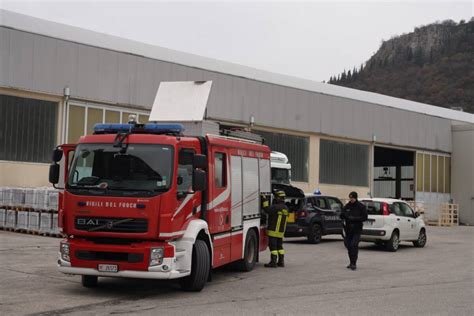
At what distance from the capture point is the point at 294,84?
39469 mm

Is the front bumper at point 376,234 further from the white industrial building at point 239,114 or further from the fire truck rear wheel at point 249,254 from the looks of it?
the fire truck rear wheel at point 249,254

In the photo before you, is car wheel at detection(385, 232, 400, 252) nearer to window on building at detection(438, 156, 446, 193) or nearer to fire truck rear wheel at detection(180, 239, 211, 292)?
fire truck rear wheel at detection(180, 239, 211, 292)

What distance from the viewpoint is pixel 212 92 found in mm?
33719

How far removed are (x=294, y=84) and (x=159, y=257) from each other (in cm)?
3051

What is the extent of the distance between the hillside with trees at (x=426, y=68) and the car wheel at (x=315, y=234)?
6662 cm

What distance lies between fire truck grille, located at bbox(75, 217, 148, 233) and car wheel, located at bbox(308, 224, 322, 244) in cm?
1262

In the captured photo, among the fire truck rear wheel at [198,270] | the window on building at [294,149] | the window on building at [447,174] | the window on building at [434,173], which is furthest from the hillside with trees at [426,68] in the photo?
the fire truck rear wheel at [198,270]

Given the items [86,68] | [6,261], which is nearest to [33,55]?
[86,68]

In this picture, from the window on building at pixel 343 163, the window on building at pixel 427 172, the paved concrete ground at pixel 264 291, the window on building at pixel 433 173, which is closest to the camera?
the paved concrete ground at pixel 264 291

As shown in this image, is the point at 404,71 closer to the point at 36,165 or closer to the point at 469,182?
the point at 469,182

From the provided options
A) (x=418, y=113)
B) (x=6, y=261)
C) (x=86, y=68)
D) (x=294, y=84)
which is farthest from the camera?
(x=418, y=113)

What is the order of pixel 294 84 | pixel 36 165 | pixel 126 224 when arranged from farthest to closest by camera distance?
pixel 294 84 < pixel 36 165 < pixel 126 224

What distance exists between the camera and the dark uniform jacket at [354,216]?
1505cm

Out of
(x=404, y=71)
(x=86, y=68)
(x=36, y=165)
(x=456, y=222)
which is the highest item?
(x=404, y=71)
